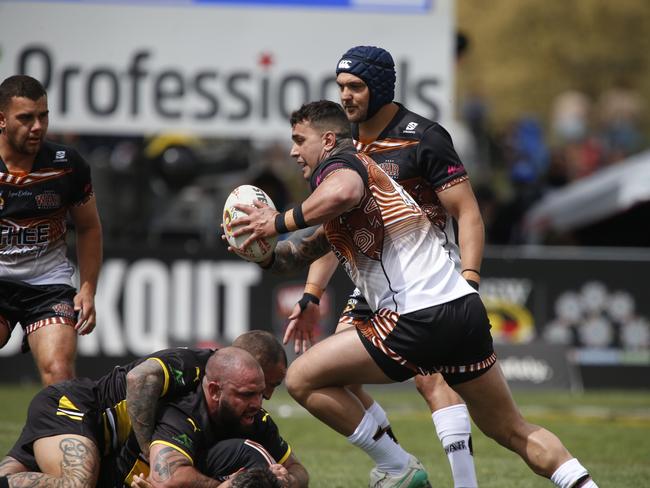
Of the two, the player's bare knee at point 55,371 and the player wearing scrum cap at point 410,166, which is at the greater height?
the player wearing scrum cap at point 410,166

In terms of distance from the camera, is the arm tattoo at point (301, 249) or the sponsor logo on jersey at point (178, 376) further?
the arm tattoo at point (301, 249)

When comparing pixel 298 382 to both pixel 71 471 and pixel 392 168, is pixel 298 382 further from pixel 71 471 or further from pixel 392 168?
pixel 392 168

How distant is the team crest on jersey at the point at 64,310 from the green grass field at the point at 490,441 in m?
1.53

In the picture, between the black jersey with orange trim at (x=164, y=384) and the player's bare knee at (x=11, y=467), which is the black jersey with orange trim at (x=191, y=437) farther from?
the player's bare knee at (x=11, y=467)

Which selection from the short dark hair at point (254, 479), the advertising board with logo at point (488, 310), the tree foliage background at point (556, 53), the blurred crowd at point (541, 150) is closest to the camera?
the short dark hair at point (254, 479)

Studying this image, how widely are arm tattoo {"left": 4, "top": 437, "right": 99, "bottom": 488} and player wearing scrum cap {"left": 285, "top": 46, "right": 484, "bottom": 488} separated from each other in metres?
1.36

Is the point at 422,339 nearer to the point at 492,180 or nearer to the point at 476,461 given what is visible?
the point at 476,461

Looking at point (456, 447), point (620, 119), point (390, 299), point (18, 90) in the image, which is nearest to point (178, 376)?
point (390, 299)

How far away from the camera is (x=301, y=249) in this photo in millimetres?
6750

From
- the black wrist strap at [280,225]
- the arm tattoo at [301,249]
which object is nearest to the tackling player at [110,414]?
the arm tattoo at [301,249]

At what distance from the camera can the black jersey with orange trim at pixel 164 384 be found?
243 inches

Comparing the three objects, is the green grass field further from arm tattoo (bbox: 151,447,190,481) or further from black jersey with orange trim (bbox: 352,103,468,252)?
black jersey with orange trim (bbox: 352,103,468,252)

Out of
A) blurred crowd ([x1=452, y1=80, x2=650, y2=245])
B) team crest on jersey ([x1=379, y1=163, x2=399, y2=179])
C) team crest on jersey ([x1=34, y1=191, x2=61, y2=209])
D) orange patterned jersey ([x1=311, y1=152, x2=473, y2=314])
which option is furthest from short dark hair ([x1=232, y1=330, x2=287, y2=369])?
blurred crowd ([x1=452, y1=80, x2=650, y2=245])

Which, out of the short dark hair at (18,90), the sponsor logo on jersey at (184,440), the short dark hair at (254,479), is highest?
the short dark hair at (18,90)
